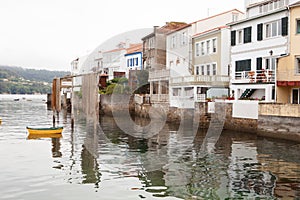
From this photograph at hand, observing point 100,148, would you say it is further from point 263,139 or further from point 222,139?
point 263,139

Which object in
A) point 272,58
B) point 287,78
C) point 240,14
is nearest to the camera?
point 287,78

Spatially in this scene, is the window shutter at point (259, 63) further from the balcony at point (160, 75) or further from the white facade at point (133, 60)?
the white facade at point (133, 60)

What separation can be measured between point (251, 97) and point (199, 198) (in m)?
26.8

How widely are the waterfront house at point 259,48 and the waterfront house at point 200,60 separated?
3017 millimetres

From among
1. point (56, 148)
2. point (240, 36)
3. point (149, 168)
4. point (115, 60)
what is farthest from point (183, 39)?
point (115, 60)

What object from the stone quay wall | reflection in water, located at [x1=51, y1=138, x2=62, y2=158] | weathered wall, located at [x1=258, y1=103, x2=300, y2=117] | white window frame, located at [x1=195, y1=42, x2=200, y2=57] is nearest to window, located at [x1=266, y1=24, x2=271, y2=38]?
the stone quay wall

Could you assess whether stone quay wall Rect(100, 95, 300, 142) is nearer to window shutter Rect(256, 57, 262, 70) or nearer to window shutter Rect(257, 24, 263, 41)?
window shutter Rect(256, 57, 262, 70)

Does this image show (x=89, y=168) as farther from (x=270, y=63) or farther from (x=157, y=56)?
(x=157, y=56)

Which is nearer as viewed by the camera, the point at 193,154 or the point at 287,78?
the point at 193,154

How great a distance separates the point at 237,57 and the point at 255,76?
5.04m

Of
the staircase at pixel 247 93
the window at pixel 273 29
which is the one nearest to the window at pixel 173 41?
the window at pixel 273 29

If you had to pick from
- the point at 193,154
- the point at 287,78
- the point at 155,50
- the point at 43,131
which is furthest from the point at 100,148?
the point at 155,50

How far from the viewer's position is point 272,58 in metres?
38.7

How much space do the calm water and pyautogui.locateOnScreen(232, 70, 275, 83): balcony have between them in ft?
22.5
